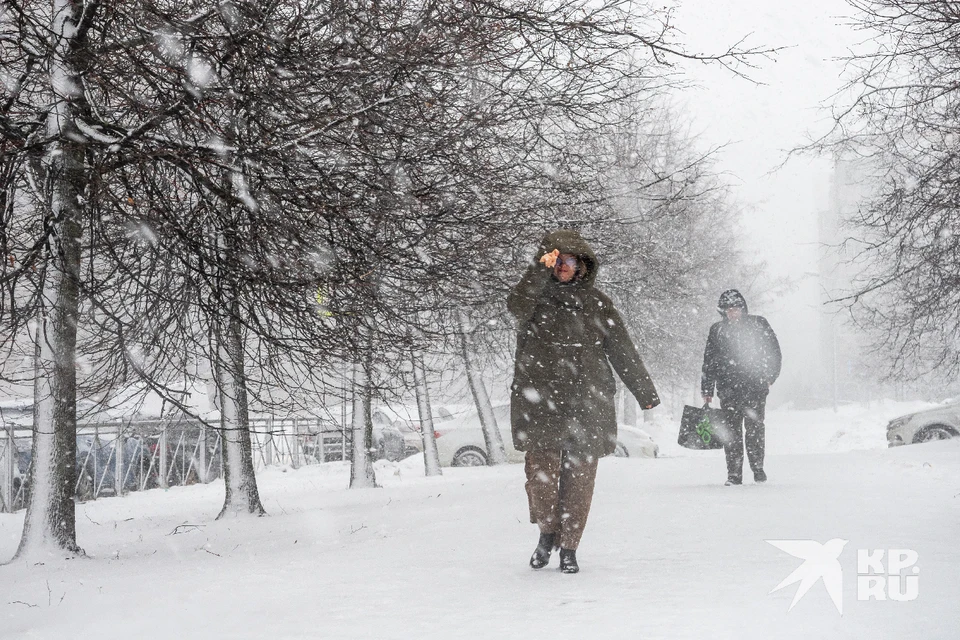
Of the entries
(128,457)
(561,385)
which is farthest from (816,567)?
(128,457)

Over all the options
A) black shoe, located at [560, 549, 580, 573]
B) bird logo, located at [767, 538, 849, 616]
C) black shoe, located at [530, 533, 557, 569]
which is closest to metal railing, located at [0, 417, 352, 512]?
black shoe, located at [530, 533, 557, 569]

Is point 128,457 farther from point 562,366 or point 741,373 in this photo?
point 562,366

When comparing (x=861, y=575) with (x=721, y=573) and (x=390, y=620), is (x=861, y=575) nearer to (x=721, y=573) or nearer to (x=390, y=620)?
(x=721, y=573)

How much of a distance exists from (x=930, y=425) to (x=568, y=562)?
14.0 metres

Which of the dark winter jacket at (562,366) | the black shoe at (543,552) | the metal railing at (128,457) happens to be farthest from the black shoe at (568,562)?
the metal railing at (128,457)

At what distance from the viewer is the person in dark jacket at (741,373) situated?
28.2 ft

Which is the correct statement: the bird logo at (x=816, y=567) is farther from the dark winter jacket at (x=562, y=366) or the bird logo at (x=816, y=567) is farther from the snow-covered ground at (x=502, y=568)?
the dark winter jacket at (x=562, y=366)

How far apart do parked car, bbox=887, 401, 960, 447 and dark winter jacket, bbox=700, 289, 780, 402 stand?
9.02 meters

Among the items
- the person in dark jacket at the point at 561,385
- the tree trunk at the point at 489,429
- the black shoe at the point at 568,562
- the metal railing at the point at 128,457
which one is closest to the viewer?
the black shoe at the point at 568,562

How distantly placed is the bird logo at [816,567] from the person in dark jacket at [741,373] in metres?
3.20

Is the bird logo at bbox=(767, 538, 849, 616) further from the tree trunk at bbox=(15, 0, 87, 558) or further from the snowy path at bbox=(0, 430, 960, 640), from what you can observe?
the tree trunk at bbox=(15, 0, 87, 558)

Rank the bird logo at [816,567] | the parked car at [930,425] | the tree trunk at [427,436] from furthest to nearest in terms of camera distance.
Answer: the parked car at [930,425], the tree trunk at [427,436], the bird logo at [816,567]

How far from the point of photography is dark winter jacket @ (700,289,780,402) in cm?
862

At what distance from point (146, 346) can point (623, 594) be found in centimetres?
331
